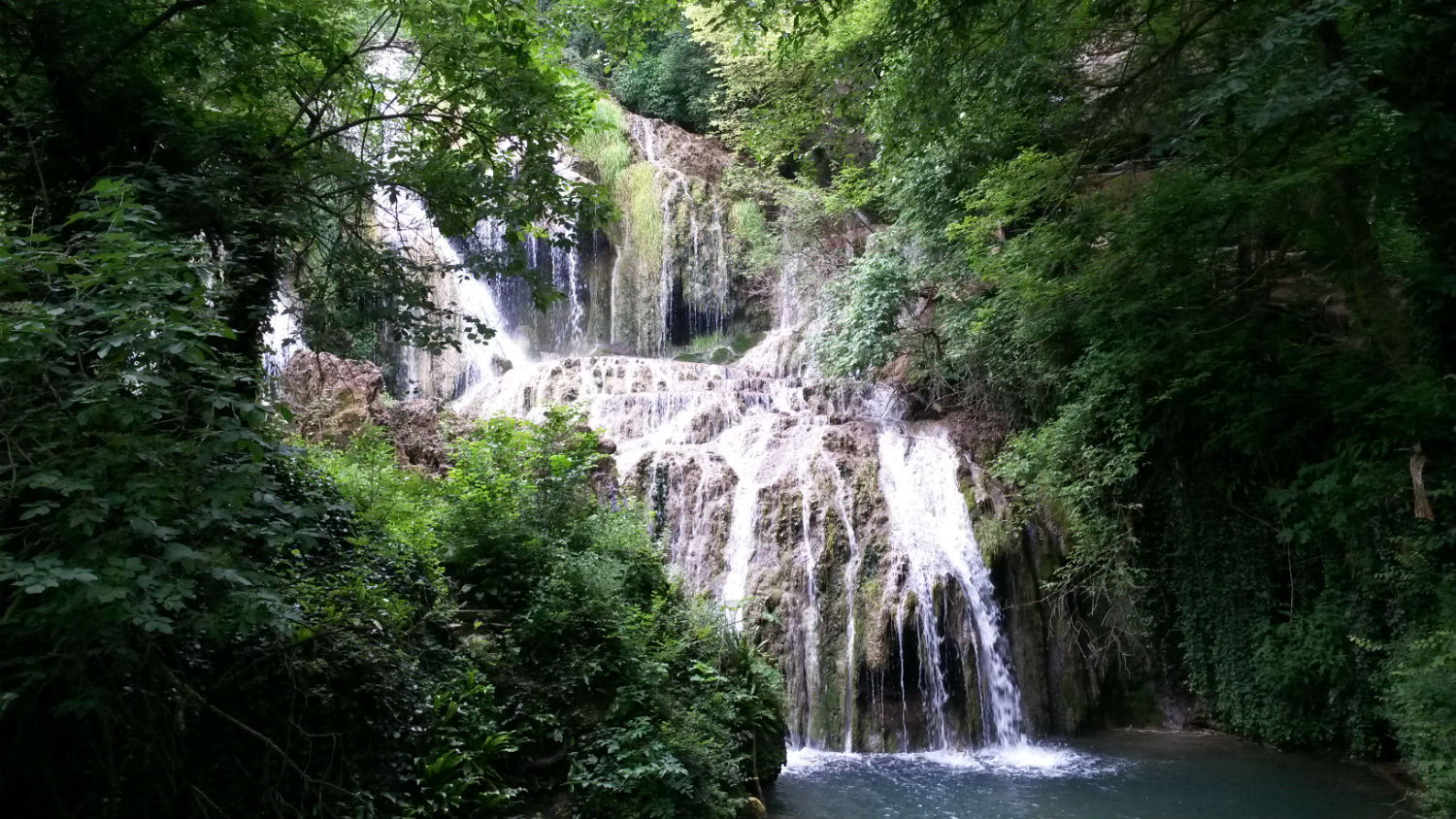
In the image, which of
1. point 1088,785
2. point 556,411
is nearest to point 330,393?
point 556,411

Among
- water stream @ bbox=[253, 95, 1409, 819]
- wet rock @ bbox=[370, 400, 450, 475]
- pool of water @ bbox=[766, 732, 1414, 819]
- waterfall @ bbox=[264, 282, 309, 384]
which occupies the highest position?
waterfall @ bbox=[264, 282, 309, 384]

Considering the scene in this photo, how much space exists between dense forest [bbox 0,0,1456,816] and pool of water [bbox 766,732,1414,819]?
70 centimetres

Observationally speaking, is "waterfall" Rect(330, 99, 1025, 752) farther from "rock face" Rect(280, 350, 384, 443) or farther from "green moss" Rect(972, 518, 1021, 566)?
"rock face" Rect(280, 350, 384, 443)

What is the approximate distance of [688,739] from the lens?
21.6 feet

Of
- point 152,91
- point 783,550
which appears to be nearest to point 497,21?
point 152,91

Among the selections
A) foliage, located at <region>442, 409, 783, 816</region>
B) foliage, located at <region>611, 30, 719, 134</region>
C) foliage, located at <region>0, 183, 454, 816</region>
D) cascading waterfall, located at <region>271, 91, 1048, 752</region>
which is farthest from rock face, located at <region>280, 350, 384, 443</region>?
foliage, located at <region>611, 30, 719, 134</region>

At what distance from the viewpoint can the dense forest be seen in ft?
12.0

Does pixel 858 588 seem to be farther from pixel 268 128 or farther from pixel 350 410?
pixel 268 128

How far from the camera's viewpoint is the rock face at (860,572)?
11445 mm

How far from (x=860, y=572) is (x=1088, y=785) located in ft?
12.1

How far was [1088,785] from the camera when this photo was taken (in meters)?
9.76

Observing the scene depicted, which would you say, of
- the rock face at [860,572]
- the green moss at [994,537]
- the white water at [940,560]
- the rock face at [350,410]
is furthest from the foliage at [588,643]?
the green moss at [994,537]

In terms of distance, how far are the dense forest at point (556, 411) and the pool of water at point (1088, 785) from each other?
70 cm

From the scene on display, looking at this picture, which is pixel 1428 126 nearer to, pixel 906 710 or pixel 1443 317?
pixel 1443 317
